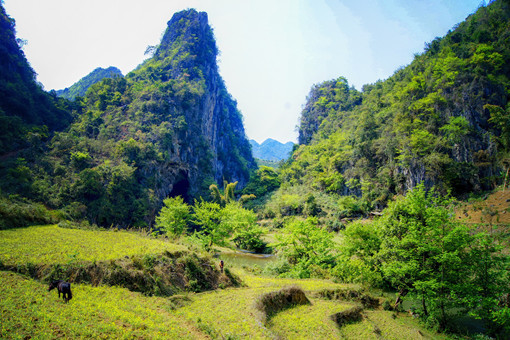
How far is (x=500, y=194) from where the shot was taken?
966 inches

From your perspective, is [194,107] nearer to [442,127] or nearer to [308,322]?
[442,127]

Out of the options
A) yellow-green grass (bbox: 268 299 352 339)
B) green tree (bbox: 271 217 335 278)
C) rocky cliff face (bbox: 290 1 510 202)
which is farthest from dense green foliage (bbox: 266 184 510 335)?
rocky cliff face (bbox: 290 1 510 202)

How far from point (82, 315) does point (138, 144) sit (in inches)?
1525

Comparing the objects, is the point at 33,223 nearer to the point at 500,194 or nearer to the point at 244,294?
the point at 244,294

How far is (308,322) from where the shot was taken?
10.5 metres

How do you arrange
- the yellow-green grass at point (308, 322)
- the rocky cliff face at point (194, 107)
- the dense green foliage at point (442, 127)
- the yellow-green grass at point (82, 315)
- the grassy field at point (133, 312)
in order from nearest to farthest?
the yellow-green grass at point (82, 315)
the grassy field at point (133, 312)
the yellow-green grass at point (308, 322)
the dense green foliage at point (442, 127)
the rocky cliff face at point (194, 107)

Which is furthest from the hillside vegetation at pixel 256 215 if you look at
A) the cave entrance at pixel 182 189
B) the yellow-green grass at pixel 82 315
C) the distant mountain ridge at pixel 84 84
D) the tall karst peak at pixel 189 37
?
the distant mountain ridge at pixel 84 84

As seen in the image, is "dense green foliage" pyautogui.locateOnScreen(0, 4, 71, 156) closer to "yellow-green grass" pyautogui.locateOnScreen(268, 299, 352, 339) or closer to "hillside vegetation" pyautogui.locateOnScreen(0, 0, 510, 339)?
"hillside vegetation" pyautogui.locateOnScreen(0, 0, 510, 339)

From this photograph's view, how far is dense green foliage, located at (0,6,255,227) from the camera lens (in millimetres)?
31178

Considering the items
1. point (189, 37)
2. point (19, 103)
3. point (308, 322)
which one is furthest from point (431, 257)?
point (189, 37)

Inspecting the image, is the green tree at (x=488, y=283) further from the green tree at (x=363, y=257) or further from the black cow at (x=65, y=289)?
the black cow at (x=65, y=289)

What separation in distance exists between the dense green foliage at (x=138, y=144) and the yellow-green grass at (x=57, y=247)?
1598 cm

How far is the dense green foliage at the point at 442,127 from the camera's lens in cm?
2908

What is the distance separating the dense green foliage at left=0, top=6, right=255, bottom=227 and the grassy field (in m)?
19.2
